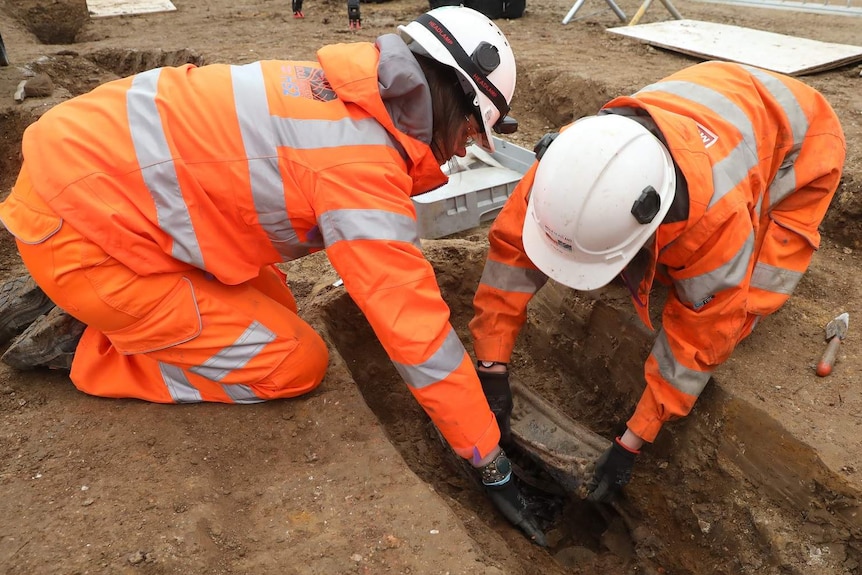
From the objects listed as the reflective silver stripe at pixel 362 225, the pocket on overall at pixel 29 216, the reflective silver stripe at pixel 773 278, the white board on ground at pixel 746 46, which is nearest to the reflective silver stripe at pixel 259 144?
the reflective silver stripe at pixel 362 225

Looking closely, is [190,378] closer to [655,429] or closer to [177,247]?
[177,247]

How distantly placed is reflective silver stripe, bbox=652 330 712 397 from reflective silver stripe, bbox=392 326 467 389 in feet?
2.82

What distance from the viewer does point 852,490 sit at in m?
2.35

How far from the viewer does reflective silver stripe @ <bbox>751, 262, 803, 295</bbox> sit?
2.69 metres

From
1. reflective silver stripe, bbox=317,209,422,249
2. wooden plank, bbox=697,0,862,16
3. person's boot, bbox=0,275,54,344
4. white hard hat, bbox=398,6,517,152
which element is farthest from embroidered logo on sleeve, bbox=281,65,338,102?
wooden plank, bbox=697,0,862,16

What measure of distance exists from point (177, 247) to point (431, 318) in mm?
958

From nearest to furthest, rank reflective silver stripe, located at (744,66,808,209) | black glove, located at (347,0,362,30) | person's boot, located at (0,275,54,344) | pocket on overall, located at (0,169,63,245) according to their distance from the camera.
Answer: pocket on overall, located at (0,169,63,245), reflective silver stripe, located at (744,66,808,209), person's boot, located at (0,275,54,344), black glove, located at (347,0,362,30)

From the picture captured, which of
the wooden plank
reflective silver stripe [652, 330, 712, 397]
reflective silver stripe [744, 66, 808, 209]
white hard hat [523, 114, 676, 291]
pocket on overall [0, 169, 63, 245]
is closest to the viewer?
white hard hat [523, 114, 676, 291]

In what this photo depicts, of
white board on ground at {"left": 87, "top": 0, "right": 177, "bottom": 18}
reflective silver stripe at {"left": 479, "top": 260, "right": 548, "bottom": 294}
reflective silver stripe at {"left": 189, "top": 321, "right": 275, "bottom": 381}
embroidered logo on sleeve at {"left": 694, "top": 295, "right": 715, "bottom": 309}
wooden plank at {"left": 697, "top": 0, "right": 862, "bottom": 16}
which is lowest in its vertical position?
white board on ground at {"left": 87, "top": 0, "right": 177, "bottom": 18}

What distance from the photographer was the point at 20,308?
316 centimetres

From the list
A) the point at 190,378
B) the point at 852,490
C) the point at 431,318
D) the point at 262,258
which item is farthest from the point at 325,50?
the point at 852,490

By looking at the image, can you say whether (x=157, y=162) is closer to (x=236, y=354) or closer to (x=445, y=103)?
(x=236, y=354)

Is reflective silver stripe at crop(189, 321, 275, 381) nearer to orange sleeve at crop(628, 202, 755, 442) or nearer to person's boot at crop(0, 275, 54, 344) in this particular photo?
person's boot at crop(0, 275, 54, 344)

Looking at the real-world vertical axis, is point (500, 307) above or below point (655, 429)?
above
